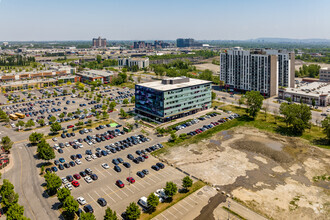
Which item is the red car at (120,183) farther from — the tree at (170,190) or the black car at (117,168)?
the tree at (170,190)

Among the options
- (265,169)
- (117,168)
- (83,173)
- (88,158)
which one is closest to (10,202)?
(83,173)

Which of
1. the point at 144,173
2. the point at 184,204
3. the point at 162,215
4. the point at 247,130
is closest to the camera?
the point at 162,215

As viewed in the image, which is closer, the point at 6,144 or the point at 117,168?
the point at 117,168

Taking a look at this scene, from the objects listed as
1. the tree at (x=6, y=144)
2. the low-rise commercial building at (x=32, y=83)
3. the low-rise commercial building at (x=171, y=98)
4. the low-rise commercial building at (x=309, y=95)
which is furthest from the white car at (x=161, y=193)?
the low-rise commercial building at (x=32, y=83)

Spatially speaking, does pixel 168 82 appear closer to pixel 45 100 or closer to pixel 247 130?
pixel 247 130

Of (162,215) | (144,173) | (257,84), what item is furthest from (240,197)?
(257,84)

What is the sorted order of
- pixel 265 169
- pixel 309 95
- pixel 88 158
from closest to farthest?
pixel 265 169 < pixel 88 158 < pixel 309 95

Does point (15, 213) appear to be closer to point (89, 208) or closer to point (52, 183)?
point (52, 183)
